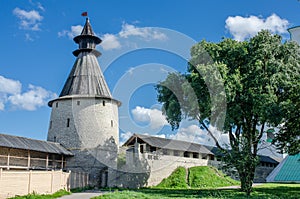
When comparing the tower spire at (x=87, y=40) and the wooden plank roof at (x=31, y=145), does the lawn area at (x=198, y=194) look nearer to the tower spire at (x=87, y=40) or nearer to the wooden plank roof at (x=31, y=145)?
the wooden plank roof at (x=31, y=145)

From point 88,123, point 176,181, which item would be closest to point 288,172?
point 176,181

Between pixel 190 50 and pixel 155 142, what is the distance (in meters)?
13.9

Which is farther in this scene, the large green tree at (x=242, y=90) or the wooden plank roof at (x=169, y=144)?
the wooden plank roof at (x=169, y=144)

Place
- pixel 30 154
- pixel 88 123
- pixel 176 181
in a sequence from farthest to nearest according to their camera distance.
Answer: pixel 176 181
pixel 88 123
pixel 30 154

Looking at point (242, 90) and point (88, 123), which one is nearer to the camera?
point (242, 90)

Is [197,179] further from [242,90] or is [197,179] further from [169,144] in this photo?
[242,90]

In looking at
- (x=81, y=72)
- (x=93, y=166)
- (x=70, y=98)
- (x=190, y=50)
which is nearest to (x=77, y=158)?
(x=93, y=166)

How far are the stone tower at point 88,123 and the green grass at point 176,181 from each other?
188 inches

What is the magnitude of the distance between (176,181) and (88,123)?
9.21 metres

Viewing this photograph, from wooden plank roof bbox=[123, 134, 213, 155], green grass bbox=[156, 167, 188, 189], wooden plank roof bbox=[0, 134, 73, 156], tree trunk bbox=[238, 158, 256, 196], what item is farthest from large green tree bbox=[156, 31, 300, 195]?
wooden plank roof bbox=[123, 134, 213, 155]

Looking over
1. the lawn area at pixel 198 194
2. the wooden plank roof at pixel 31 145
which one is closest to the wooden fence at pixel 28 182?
the lawn area at pixel 198 194

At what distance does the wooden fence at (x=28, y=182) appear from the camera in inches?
666

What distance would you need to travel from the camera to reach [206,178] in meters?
34.2

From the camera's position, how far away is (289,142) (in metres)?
23.8
